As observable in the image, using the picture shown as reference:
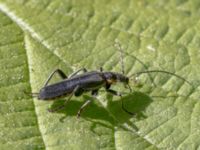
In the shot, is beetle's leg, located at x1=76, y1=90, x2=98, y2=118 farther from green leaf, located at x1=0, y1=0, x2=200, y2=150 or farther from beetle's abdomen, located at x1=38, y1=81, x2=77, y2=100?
beetle's abdomen, located at x1=38, y1=81, x2=77, y2=100

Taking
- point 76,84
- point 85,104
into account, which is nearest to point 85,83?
point 76,84

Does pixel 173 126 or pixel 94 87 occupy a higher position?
pixel 94 87

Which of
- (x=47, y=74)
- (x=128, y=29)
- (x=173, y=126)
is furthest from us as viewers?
(x=128, y=29)

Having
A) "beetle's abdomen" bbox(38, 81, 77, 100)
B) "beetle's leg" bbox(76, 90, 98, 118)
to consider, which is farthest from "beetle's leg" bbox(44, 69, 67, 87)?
"beetle's leg" bbox(76, 90, 98, 118)

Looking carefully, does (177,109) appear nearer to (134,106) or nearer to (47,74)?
(134,106)

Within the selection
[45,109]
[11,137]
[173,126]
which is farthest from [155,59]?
[11,137]

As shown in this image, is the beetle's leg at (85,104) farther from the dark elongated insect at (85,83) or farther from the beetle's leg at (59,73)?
the beetle's leg at (59,73)

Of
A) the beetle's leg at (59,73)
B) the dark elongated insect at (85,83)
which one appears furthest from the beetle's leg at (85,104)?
the beetle's leg at (59,73)

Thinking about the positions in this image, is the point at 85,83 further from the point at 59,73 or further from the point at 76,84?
the point at 59,73
